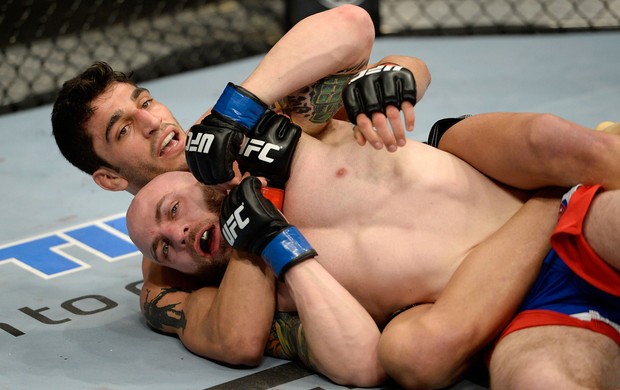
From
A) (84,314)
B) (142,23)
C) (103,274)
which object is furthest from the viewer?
(142,23)

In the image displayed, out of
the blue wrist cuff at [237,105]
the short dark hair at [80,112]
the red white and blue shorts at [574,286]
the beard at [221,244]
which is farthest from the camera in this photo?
the short dark hair at [80,112]

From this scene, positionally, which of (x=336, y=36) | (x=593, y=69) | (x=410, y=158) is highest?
(x=336, y=36)

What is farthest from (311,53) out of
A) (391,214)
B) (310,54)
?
(391,214)

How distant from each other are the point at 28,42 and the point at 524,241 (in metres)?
3.37

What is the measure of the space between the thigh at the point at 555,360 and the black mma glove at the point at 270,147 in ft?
1.88

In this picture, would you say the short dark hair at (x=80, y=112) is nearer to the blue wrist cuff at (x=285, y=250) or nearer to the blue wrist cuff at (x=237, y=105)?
the blue wrist cuff at (x=237, y=105)

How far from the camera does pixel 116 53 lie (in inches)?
186

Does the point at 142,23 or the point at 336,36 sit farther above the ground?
the point at 336,36

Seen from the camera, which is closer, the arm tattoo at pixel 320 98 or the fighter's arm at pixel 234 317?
the fighter's arm at pixel 234 317

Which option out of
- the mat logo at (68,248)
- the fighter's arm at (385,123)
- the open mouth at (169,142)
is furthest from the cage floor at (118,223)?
the fighter's arm at (385,123)

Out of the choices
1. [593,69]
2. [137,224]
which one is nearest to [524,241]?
[137,224]

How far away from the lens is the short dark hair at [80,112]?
238 cm

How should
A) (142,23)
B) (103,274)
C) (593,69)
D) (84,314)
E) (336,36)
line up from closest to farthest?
(336,36) → (84,314) → (103,274) → (593,69) → (142,23)

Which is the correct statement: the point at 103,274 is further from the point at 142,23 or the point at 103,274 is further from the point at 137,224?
the point at 142,23
